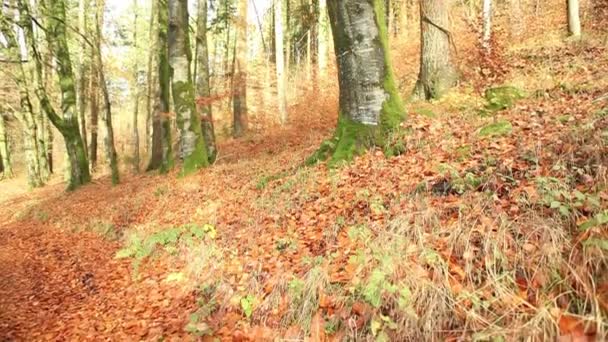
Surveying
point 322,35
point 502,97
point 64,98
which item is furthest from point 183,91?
point 322,35

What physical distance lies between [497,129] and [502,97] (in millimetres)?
1675

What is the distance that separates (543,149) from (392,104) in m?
2.48

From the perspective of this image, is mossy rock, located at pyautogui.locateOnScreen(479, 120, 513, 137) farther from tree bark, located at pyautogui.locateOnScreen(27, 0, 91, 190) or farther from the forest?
tree bark, located at pyautogui.locateOnScreen(27, 0, 91, 190)

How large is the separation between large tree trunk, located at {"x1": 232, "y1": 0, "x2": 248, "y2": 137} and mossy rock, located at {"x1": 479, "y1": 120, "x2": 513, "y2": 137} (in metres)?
13.2

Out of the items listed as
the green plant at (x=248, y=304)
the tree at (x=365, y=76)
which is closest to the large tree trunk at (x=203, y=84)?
the tree at (x=365, y=76)

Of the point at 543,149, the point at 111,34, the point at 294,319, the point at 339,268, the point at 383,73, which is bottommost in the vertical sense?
the point at 294,319

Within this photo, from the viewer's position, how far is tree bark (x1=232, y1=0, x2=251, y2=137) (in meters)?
16.9

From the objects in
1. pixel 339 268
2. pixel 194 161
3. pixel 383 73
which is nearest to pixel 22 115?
pixel 194 161

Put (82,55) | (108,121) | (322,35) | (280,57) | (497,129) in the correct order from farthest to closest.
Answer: (322,35)
(82,55)
(280,57)
(108,121)
(497,129)

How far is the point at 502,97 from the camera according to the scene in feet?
21.7

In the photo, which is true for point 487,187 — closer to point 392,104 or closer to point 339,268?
point 339,268

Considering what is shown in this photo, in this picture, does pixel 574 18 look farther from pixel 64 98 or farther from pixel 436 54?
pixel 64 98

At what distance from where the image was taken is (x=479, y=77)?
9000mm

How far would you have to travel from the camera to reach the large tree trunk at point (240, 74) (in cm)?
1688
